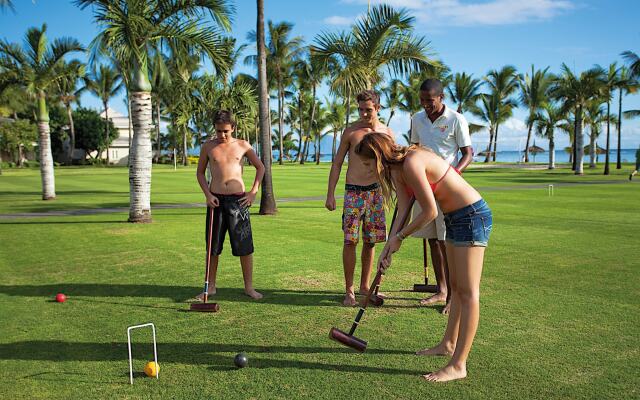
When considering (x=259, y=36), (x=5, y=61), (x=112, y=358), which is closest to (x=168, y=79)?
(x=259, y=36)

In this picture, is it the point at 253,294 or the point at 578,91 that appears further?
the point at 578,91

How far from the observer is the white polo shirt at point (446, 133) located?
596 centimetres

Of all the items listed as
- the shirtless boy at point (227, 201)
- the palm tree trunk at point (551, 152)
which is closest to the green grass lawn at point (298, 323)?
the shirtless boy at point (227, 201)

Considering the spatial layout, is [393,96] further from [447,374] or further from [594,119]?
[447,374]

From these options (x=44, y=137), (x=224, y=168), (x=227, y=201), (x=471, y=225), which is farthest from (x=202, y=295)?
(x=44, y=137)

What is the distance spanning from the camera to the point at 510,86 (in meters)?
62.9

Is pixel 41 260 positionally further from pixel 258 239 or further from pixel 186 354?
pixel 186 354

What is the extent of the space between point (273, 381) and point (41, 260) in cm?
648

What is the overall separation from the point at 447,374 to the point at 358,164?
2733 mm

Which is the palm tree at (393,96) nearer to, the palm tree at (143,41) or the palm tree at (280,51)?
the palm tree at (280,51)

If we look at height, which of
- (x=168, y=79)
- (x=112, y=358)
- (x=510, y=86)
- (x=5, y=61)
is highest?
(x=510, y=86)

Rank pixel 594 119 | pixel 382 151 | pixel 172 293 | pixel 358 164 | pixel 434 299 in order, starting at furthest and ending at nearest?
pixel 594 119
pixel 172 293
pixel 434 299
pixel 358 164
pixel 382 151

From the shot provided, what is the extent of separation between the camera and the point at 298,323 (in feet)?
18.2

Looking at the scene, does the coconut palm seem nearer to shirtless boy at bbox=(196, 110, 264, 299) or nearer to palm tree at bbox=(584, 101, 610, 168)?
palm tree at bbox=(584, 101, 610, 168)
